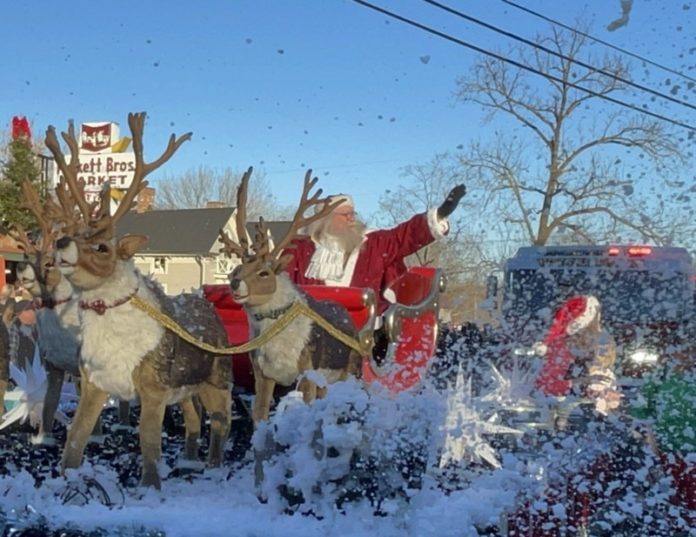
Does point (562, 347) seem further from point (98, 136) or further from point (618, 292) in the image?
point (98, 136)

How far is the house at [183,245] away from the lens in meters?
34.6

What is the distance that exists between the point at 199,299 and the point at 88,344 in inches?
36.4

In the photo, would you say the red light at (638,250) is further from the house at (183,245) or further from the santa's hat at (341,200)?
the house at (183,245)

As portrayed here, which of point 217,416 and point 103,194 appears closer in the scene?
point 103,194

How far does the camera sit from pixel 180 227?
36875 millimetres

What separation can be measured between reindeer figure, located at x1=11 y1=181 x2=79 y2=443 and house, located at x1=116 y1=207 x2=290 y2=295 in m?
27.2

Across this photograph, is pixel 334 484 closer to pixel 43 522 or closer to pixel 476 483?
pixel 476 483

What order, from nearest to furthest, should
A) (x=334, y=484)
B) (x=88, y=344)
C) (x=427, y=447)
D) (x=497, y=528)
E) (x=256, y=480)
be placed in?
(x=497, y=528) → (x=334, y=484) → (x=427, y=447) → (x=256, y=480) → (x=88, y=344)

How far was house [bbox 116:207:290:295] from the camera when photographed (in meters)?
34.6

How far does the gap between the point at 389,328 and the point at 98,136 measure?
22.0m

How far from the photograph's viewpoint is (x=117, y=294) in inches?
169

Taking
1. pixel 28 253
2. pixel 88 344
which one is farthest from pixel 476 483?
pixel 28 253

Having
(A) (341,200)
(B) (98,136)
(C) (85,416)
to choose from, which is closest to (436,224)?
(A) (341,200)

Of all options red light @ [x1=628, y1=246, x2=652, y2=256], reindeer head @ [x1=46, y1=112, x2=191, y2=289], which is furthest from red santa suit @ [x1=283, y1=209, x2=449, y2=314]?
red light @ [x1=628, y1=246, x2=652, y2=256]
